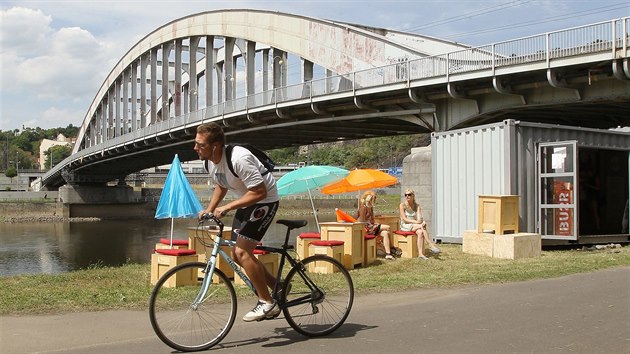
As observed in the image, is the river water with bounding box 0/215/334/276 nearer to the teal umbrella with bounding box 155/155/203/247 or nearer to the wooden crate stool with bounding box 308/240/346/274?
the teal umbrella with bounding box 155/155/203/247

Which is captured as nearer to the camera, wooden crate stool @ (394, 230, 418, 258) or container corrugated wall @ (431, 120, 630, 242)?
wooden crate stool @ (394, 230, 418, 258)

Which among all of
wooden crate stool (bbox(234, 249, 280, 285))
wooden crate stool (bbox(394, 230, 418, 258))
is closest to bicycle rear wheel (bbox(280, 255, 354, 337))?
wooden crate stool (bbox(234, 249, 280, 285))

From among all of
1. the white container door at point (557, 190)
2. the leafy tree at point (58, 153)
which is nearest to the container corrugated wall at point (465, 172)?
the white container door at point (557, 190)

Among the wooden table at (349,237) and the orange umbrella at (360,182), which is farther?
the orange umbrella at (360,182)

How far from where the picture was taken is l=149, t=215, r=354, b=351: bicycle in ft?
16.4

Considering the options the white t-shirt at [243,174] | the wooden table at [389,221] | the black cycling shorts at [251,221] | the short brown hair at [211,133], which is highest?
the short brown hair at [211,133]

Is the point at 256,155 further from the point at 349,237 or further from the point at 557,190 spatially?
the point at 557,190

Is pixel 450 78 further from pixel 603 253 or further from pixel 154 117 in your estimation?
pixel 154 117

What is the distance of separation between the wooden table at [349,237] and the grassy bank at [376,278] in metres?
0.24

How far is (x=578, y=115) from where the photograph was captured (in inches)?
1009

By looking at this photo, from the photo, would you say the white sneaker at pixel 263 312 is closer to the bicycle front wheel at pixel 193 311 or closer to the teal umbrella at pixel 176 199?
the bicycle front wheel at pixel 193 311

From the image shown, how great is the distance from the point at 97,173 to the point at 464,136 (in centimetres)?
6684

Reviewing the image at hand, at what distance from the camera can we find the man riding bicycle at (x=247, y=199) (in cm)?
512

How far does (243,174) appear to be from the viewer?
512 cm
